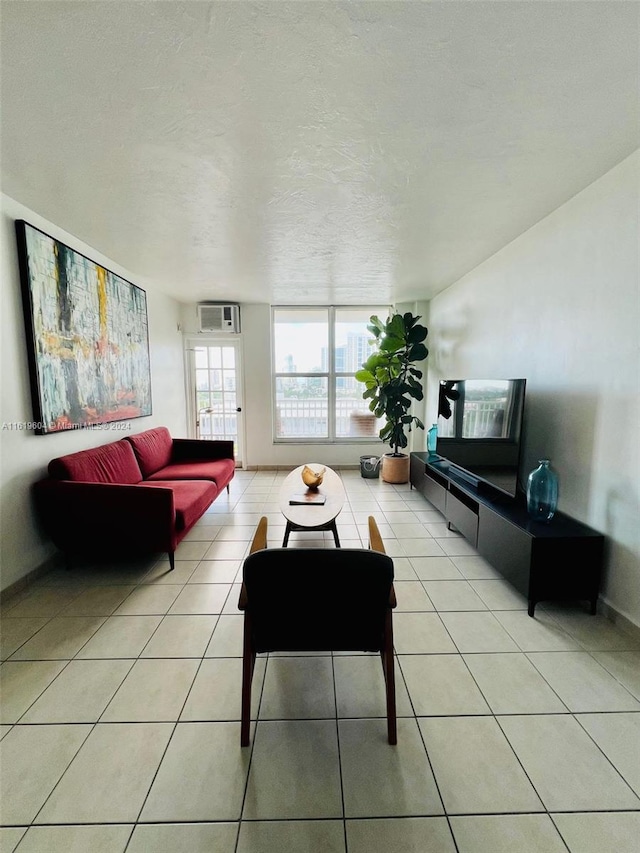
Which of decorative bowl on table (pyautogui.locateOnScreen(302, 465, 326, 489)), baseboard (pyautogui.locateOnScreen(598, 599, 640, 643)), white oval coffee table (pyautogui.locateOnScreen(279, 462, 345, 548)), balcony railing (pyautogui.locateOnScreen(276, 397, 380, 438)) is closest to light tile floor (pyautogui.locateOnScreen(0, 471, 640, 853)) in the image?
baseboard (pyautogui.locateOnScreen(598, 599, 640, 643))

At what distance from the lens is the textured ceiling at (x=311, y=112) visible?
1132 millimetres

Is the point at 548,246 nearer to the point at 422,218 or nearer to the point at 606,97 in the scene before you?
the point at 422,218

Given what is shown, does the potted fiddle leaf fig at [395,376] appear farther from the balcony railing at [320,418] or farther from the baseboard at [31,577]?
the baseboard at [31,577]

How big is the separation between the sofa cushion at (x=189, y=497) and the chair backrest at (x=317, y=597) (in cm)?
148

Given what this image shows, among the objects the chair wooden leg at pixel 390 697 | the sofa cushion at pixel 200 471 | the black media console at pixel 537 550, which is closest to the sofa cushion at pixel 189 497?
the sofa cushion at pixel 200 471

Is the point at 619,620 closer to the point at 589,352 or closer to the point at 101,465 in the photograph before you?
the point at 589,352

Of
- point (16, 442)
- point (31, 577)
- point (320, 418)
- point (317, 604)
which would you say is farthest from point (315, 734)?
point (320, 418)

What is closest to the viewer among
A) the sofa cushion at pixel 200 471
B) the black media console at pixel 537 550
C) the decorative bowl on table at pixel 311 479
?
the black media console at pixel 537 550

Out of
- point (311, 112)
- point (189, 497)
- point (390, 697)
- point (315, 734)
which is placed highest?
point (311, 112)

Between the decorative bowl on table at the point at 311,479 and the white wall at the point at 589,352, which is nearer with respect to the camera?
the white wall at the point at 589,352

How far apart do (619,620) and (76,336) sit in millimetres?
4169

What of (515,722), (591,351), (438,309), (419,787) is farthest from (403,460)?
(419,787)

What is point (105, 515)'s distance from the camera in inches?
94.0

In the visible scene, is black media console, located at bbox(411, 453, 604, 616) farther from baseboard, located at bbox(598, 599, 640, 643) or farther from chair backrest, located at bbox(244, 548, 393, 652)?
chair backrest, located at bbox(244, 548, 393, 652)
